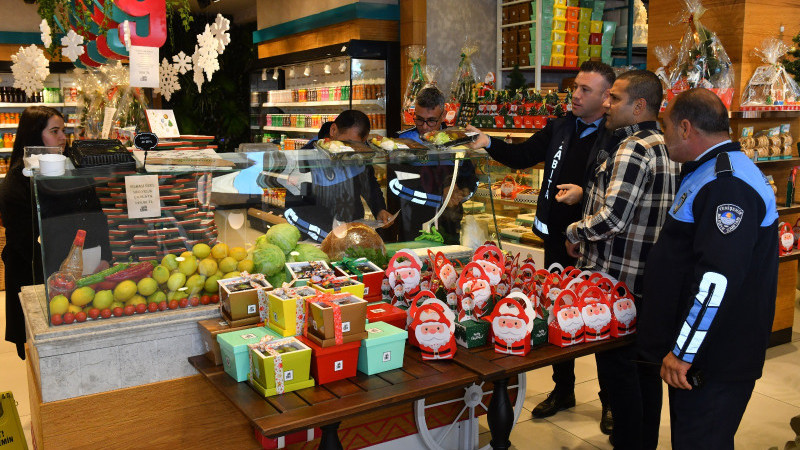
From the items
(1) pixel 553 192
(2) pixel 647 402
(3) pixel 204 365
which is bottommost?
(2) pixel 647 402

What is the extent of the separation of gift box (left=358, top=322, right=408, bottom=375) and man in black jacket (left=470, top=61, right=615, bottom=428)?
140 cm

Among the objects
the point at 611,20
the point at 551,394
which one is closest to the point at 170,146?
the point at 551,394

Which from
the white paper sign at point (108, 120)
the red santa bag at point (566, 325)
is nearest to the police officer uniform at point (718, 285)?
the red santa bag at point (566, 325)

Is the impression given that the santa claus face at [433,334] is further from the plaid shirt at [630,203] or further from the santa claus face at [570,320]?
the plaid shirt at [630,203]

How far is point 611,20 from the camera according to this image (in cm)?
816

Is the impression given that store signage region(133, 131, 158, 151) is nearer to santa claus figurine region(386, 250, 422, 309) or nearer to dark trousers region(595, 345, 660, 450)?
santa claus figurine region(386, 250, 422, 309)

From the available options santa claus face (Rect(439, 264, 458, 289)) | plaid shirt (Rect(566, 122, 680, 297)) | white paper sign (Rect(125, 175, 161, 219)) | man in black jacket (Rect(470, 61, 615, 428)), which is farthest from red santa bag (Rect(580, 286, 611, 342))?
white paper sign (Rect(125, 175, 161, 219))

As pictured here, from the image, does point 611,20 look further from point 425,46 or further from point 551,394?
point 551,394

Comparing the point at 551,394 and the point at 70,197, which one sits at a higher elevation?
the point at 70,197

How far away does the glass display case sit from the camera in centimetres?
246

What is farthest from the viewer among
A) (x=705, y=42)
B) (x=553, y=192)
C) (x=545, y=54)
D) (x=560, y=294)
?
(x=545, y=54)

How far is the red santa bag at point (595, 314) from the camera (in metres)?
2.62

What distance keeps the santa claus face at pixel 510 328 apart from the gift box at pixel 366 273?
0.57 m

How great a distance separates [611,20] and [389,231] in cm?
605
